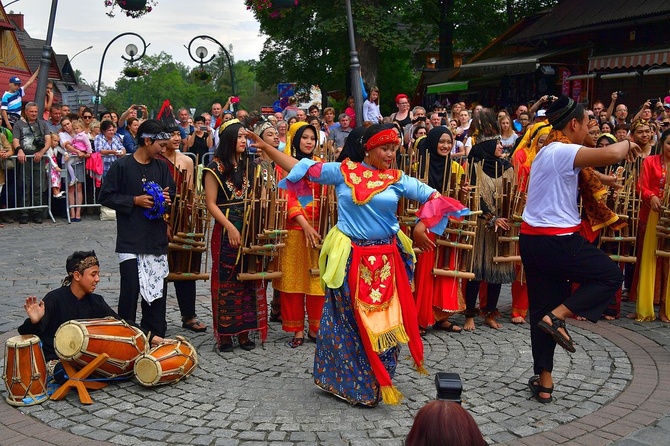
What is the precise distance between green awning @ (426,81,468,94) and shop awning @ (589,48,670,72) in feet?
23.0

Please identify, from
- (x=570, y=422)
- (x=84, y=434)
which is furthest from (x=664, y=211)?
(x=84, y=434)

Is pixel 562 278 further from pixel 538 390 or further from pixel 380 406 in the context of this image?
pixel 380 406

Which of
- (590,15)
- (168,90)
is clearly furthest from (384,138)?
(168,90)

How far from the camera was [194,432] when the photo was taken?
4.84 meters

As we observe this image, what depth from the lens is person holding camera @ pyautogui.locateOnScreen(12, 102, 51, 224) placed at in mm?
13609

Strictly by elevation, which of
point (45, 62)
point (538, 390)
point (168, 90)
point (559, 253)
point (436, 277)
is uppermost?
point (168, 90)

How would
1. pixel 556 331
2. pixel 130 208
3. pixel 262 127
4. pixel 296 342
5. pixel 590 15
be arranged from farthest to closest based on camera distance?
pixel 590 15, pixel 262 127, pixel 296 342, pixel 130 208, pixel 556 331

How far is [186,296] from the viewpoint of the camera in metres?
7.25

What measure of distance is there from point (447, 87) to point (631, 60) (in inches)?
377

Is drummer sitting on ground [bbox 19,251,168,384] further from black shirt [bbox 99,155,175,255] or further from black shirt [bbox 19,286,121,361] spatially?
black shirt [bbox 99,155,175,255]

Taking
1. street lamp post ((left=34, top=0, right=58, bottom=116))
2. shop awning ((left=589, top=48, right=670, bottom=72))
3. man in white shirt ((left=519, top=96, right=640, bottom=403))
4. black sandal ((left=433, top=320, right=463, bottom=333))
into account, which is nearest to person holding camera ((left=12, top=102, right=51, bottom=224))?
street lamp post ((left=34, top=0, right=58, bottom=116))

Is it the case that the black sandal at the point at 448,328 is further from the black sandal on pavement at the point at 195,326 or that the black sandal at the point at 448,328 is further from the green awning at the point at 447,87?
the green awning at the point at 447,87

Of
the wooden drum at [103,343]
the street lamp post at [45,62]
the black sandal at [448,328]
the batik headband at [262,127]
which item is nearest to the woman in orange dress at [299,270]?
the batik headband at [262,127]

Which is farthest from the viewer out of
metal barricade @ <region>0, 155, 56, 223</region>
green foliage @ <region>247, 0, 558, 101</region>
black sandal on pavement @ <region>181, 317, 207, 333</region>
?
green foliage @ <region>247, 0, 558, 101</region>
